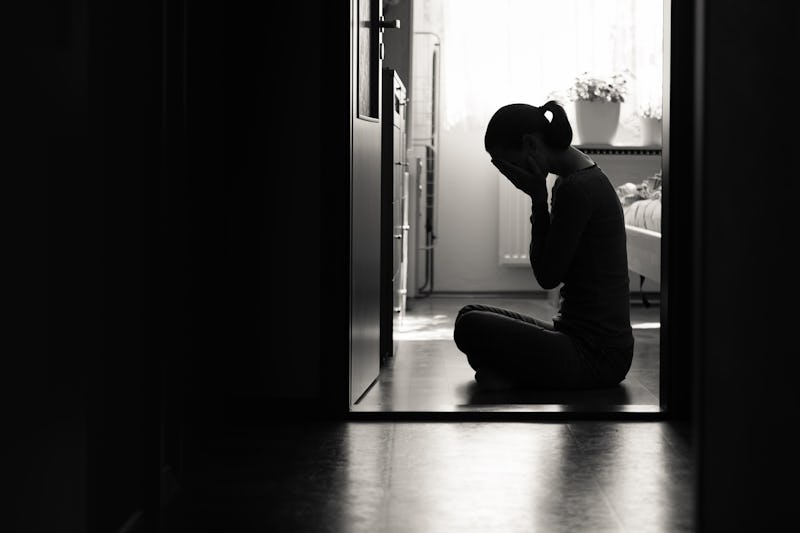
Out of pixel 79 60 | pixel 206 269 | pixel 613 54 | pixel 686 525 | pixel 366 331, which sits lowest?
pixel 686 525

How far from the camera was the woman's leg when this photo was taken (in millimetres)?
3373

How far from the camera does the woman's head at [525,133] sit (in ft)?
11.1

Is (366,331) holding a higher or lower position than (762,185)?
lower

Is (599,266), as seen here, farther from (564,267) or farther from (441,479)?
(441,479)

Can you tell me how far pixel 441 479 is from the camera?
7.64 feet

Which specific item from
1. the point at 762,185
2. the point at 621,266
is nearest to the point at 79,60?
the point at 762,185

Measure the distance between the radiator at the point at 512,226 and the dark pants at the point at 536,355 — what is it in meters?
3.19

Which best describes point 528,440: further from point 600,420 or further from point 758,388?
point 758,388

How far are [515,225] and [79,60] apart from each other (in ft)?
17.0

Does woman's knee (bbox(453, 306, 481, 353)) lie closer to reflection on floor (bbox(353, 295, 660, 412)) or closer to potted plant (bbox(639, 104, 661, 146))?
reflection on floor (bbox(353, 295, 660, 412))

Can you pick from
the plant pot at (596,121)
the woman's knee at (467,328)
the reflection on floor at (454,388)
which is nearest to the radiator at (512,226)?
the plant pot at (596,121)

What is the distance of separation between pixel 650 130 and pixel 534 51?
821 millimetres

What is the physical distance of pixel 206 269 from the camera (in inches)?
108

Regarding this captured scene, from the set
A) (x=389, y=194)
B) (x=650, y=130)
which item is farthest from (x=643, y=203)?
(x=389, y=194)
